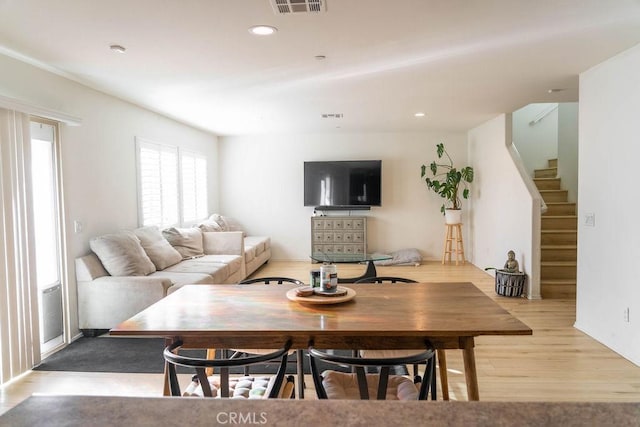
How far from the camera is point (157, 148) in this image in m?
5.88

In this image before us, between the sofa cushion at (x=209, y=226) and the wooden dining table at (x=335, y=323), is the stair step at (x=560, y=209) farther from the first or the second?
the sofa cushion at (x=209, y=226)

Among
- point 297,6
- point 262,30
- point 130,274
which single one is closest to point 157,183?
point 130,274

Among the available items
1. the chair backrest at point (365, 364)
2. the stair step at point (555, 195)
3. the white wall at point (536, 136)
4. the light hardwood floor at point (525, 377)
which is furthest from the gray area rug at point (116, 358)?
the white wall at point (536, 136)

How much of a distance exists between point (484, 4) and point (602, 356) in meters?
2.88

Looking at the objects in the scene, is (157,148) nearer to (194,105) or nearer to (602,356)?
(194,105)

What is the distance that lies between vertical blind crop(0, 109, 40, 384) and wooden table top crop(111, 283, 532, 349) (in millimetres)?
1687

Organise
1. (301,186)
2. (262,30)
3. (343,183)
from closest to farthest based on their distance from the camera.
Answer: (262,30) < (343,183) < (301,186)

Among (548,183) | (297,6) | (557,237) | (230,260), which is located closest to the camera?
(297,6)

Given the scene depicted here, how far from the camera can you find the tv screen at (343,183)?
314 inches

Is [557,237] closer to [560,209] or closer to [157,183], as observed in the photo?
[560,209]

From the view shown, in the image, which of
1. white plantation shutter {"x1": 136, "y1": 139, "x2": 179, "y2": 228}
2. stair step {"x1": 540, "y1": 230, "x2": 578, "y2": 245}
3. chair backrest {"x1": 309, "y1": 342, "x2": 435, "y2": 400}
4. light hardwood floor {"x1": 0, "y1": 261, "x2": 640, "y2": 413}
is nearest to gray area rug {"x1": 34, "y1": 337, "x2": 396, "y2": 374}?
light hardwood floor {"x1": 0, "y1": 261, "x2": 640, "y2": 413}

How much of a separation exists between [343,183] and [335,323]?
20.3 ft

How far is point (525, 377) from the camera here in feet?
10.2

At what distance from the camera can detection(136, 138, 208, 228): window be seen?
5.48 m
